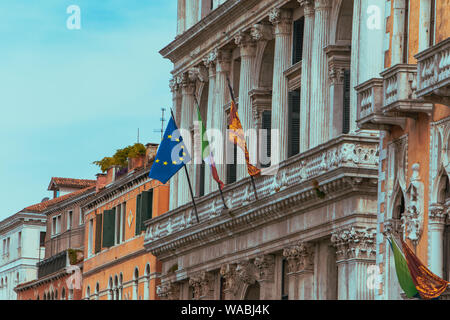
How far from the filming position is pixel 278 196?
49.0m

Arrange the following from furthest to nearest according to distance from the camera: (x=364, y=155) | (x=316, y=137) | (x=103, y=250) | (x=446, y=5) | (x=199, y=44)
Result: 1. (x=103, y=250)
2. (x=199, y=44)
3. (x=316, y=137)
4. (x=364, y=155)
5. (x=446, y=5)

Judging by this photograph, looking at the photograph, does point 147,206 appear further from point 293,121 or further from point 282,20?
point 282,20

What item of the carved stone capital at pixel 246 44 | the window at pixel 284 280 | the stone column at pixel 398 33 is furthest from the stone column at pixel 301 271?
the carved stone capital at pixel 246 44

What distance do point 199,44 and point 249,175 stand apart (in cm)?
979

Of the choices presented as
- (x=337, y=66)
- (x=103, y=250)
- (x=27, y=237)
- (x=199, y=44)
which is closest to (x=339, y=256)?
(x=337, y=66)

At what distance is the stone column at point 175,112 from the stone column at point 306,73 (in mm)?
13382

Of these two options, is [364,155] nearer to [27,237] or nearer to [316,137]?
[316,137]

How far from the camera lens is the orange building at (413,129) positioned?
3653 cm

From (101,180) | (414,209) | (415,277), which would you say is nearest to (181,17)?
(101,180)

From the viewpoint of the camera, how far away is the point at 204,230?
55.8 meters

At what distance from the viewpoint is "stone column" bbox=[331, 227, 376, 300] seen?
44344 mm

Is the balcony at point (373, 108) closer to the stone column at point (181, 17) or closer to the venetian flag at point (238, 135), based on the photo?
the venetian flag at point (238, 135)

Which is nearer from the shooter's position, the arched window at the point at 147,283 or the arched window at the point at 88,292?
the arched window at the point at 147,283

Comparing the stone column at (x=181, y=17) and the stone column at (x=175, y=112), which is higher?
the stone column at (x=181, y=17)
